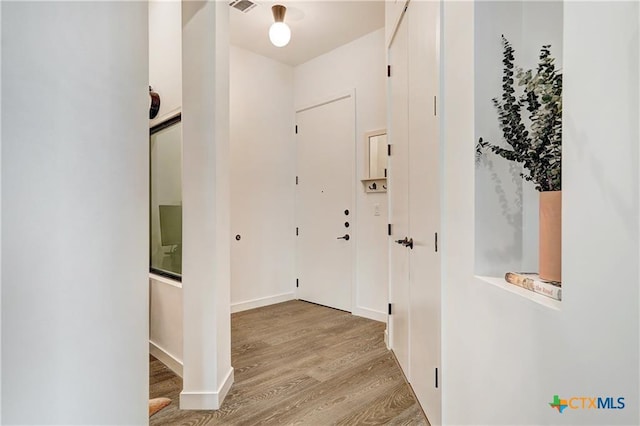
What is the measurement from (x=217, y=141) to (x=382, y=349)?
2.07 m

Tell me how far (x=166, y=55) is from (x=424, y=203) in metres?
2.34

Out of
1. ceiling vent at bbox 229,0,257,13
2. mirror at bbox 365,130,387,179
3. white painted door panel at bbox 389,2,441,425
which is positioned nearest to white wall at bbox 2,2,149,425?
white painted door panel at bbox 389,2,441,425

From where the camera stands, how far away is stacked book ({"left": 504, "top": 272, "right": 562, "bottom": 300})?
0.92 metres

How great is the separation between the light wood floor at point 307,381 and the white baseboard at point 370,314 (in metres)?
0.11

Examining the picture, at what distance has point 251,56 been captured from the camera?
401cm

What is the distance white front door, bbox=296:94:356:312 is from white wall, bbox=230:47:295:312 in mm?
175

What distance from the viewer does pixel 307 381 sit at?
7.39ft

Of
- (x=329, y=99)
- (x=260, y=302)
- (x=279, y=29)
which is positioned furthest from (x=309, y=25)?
(x=260, y=302)

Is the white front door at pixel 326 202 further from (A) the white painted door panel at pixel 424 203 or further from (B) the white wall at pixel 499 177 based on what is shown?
(B) the white wall at pixel 499 177

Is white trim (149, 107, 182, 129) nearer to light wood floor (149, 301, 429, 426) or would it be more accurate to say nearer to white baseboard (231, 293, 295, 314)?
light wood floor (149, 301, 429, 426)

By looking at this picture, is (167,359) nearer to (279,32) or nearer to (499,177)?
(499,177)

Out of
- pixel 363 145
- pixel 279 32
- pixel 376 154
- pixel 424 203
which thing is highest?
pixel 279 32

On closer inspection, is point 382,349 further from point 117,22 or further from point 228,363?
point 117,22

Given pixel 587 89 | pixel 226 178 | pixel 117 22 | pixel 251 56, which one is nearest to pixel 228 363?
pixel 226 178
